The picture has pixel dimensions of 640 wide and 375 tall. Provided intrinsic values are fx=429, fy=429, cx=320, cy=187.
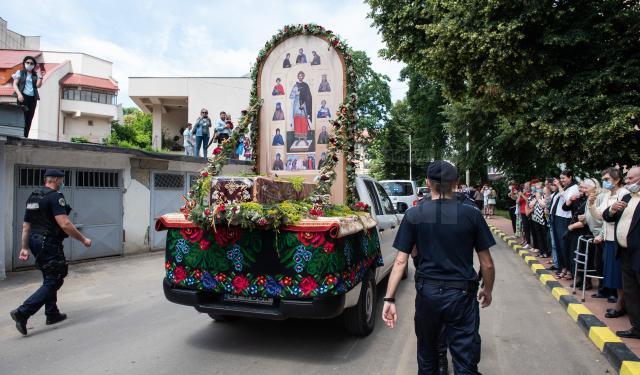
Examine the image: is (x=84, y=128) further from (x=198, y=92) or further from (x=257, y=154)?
(x=257, y=154)

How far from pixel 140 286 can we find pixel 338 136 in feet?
15.5

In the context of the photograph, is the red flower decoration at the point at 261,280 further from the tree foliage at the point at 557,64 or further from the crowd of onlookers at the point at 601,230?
the tree foliage at the point at 557,64

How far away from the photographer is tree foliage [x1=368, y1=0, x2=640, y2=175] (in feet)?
30.5

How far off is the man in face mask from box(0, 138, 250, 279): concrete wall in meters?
9.43

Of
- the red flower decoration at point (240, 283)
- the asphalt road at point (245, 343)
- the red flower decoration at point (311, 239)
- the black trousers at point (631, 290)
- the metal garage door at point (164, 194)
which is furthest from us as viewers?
the metal garage door at point (164, 194)

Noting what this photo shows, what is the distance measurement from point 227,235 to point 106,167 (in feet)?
24.4

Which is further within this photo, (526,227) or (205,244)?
(526,227)

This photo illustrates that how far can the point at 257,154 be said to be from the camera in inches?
261

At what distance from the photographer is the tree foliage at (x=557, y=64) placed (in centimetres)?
930

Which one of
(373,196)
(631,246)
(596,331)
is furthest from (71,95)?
(631,246)

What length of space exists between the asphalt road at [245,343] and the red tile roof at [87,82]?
3975 centimetres

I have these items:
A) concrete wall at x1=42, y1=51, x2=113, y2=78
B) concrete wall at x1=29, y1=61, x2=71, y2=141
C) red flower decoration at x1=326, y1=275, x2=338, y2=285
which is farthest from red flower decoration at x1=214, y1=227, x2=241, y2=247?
concrete wall at x1=42, y1=51, x2=113, y2=78

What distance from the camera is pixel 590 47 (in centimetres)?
1017

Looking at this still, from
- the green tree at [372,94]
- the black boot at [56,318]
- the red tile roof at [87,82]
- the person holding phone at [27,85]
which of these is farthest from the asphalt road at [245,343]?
the red tile roof at [87,82]
